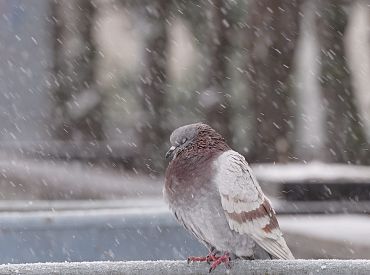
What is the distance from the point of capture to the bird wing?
3.89 metres

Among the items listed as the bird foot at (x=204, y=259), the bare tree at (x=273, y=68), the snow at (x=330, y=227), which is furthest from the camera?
the bare tree at (x=273, y=68)

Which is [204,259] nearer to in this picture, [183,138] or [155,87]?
[183,138]

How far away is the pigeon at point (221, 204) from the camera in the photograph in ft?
12.8

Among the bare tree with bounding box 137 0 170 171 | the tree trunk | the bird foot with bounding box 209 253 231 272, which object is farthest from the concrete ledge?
the bare tree with bounding box 137 0 170 171

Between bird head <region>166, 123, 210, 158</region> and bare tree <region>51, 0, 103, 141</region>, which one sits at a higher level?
bird head <region>166, 123, 210, 158</region>

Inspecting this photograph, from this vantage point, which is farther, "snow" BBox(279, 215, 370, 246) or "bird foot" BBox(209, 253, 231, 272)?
"snow" BBox(279, 215, 370, 246)

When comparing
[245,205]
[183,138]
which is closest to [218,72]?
[183,138]

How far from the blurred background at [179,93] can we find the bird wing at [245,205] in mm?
2567

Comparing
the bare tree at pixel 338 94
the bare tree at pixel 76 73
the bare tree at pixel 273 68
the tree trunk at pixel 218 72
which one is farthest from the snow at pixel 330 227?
the bare tree at pixel 76 73

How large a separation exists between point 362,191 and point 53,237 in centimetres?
367

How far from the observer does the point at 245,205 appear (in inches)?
155

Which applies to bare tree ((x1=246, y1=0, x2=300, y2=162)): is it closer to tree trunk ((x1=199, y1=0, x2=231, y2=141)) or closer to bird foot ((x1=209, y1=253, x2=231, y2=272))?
tree trunk ((x1=199, y1=0, x2=231, y2=141))

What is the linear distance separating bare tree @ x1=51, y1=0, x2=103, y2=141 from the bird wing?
670 centimetres

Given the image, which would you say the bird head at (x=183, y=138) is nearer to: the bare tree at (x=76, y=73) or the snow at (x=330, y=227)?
the snow at (x=330, y=227)
